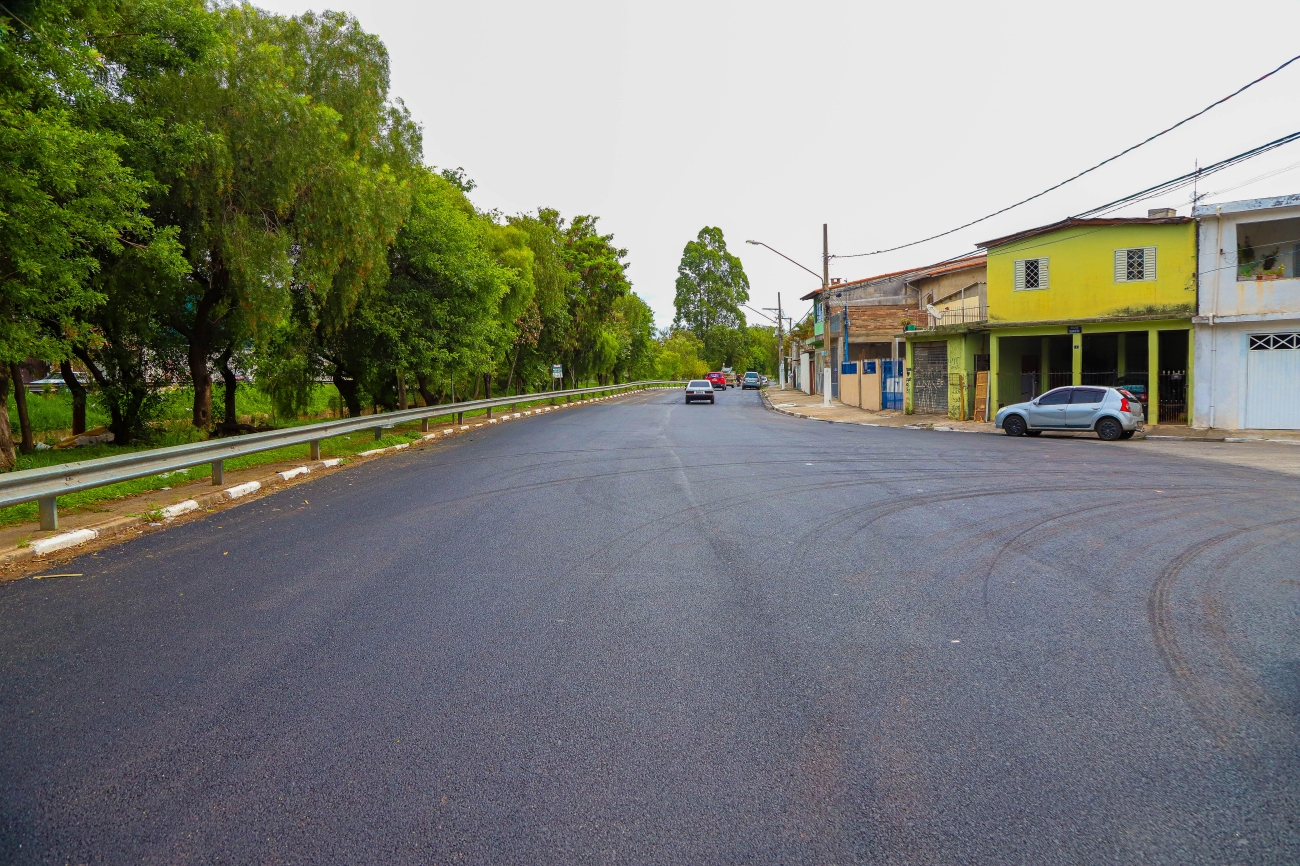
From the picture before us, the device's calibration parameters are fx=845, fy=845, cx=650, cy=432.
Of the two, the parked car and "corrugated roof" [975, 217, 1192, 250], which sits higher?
"corrugated roof" [975, 217, 1192, 250]

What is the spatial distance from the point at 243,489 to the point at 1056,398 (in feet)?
68.6

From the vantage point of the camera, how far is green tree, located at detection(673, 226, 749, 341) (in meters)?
102

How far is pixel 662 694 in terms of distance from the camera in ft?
14.8

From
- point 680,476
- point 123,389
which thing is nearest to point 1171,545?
point 680,476

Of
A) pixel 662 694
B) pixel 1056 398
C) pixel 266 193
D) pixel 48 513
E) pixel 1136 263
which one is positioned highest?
pixel 266 193

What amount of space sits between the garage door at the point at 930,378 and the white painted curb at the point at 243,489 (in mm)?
27225

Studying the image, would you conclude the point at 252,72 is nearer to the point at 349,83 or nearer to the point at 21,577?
the point at 349,83

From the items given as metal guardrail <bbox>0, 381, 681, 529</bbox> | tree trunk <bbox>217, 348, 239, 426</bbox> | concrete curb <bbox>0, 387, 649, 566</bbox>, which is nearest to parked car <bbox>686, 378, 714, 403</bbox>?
tree trunk <bbox>217, 348, 239, 426</bbox>

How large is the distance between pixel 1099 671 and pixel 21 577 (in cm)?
849

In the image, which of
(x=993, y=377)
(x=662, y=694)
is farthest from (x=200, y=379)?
(x=993, y=377)

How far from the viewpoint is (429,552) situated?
812cm

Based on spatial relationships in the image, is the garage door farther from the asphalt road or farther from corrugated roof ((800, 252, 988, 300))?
the asphalt road

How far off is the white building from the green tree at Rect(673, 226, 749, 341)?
77.4 m

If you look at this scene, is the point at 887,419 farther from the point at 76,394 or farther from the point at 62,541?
the point at 62,541
